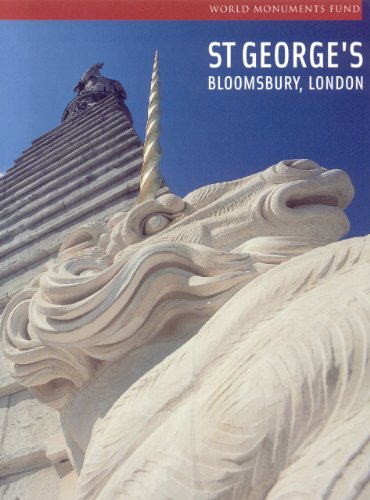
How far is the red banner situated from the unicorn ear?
46.7 inches

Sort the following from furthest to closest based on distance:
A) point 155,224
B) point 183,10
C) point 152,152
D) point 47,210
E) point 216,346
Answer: point 47,210 → point 152,152 → point 183,10 → point 155,224 → point 216,346

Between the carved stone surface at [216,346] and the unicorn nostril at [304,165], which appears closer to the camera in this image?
the carved stone surface at [216,346]

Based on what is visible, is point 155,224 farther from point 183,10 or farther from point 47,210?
point 47,210

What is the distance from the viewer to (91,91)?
48.2ft

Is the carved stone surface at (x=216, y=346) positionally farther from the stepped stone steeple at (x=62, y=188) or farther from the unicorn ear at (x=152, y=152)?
the stepped stone steeple at (x=62, y=188)

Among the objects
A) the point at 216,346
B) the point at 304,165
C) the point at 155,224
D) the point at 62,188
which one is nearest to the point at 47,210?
the point at 62,188

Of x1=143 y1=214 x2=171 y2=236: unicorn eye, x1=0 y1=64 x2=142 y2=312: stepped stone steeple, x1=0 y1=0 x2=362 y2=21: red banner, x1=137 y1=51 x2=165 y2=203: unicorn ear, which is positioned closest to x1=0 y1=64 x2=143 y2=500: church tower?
x1=0 y1=64 x2=142 y2=312: stepped stone steeple

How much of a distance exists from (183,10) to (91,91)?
12029mm

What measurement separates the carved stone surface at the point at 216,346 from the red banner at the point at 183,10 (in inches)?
42.6

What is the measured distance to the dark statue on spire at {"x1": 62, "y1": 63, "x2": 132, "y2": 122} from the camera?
1418 centimetres

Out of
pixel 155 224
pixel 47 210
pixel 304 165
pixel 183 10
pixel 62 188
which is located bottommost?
pixel 155 224

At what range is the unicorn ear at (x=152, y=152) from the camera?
4148 millimetres

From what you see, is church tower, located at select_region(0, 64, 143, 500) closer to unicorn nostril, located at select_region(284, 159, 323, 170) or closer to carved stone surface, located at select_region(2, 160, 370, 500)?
carved stone surface, located at select_region(2, 160, 370, 500)

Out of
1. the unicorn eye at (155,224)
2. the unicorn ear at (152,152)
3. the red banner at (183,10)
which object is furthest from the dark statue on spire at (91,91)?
the unicorn eye at (155,224)
